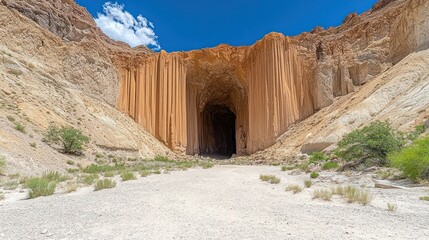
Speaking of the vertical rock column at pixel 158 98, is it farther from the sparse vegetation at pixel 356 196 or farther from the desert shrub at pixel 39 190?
the sparse vegetation at pixel 356 196

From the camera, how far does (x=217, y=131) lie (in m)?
59.2

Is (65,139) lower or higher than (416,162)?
higher

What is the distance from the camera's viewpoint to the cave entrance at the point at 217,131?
164ft

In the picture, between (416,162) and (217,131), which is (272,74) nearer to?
(217,131)

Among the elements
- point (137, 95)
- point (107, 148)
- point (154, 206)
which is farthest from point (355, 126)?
point (137, 95)

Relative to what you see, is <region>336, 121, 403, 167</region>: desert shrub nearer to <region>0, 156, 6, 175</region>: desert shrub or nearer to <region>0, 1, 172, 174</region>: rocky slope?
<region>0, 1, 172, 174</region>: rocky slope

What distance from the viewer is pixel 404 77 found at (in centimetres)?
2508

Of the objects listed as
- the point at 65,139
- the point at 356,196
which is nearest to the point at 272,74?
the point at 65,139

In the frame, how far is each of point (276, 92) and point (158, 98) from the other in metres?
15.6

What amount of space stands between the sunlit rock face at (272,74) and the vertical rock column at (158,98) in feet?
0.40

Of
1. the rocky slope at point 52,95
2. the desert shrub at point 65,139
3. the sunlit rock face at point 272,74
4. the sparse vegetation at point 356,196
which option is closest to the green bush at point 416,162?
the sparse vegetation at point 356,196

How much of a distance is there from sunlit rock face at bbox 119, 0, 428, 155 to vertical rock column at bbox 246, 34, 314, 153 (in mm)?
118

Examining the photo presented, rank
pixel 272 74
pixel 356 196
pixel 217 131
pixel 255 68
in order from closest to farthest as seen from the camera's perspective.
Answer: pixel 356 196, pixel 272 74, pixel 255 68, pixel 217 131

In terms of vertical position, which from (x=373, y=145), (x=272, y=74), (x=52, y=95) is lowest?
(x=373, y=145)
